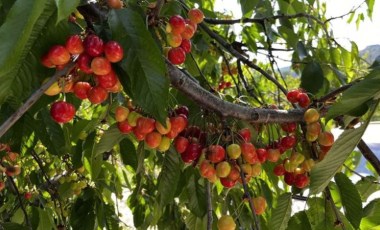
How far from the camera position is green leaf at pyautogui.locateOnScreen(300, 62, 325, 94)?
5.82 feet

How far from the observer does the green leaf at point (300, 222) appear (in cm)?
112

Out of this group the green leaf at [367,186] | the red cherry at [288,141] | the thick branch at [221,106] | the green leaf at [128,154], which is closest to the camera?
the thick branch at [221,106]

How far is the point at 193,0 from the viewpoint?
184cm

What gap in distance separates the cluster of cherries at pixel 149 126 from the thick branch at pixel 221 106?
0.24ft

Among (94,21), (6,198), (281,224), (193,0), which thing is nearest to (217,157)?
(281,224)

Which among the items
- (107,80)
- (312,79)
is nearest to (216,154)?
(107,80)

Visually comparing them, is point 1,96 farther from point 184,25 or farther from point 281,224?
point 281,224

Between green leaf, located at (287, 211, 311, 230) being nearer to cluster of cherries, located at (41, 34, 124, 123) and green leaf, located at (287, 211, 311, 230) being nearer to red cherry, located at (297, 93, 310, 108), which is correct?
red cherry, located at (297, 93, 310, 108)

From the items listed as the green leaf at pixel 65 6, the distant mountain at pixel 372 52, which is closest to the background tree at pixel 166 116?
the green leaf at pixel 65 6

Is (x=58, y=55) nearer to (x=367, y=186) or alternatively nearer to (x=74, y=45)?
(x=74, y=45)

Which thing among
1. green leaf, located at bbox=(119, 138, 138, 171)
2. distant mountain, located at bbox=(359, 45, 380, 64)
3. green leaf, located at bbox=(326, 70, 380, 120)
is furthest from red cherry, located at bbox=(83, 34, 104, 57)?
distant mountain, located at bbox=(359, 45, 380, 64)

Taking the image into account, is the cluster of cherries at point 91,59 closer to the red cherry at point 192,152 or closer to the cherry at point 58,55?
the cherry at point 58,55

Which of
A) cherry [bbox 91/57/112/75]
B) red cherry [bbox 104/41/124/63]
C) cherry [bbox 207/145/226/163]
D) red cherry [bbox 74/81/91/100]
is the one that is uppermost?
red cherry [bbox 104/41/124/63]

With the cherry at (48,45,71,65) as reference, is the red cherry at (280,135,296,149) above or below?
below
